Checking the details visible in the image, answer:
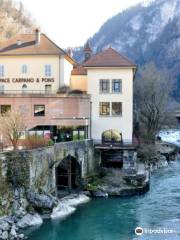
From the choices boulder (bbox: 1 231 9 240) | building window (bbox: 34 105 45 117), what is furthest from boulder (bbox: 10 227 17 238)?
building window (bbox: 34 105 45 117)

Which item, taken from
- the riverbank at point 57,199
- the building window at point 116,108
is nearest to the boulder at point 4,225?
the riverbank at point 57,199

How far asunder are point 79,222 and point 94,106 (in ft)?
64.2

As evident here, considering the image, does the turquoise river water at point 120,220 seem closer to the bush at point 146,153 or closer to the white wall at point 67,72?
the bush at point 146,153

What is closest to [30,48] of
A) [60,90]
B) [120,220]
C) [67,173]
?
[60,90]

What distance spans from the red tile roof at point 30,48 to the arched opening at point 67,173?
14274mm

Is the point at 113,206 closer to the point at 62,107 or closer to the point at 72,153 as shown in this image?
the point at 72,153

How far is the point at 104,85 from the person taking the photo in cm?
5084

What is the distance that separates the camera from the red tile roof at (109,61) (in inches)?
1992

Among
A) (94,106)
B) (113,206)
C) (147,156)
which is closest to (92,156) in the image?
(94,106)

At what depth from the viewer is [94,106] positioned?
167 ft

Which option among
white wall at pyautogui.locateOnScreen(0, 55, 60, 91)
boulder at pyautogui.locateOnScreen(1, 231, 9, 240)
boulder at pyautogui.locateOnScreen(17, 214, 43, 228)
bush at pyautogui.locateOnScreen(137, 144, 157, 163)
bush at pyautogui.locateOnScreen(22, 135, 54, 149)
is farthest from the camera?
bush at pyautogui.locateOnScreen(137, 144, 157, 163)

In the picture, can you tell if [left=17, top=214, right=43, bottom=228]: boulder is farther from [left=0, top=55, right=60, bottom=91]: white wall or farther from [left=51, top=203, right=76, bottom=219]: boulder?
[left=0, top=55, right=60, bottom=91]: white wall

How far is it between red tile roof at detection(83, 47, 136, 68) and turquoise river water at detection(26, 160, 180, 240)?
13.8 meters

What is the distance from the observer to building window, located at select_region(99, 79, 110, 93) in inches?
2000
